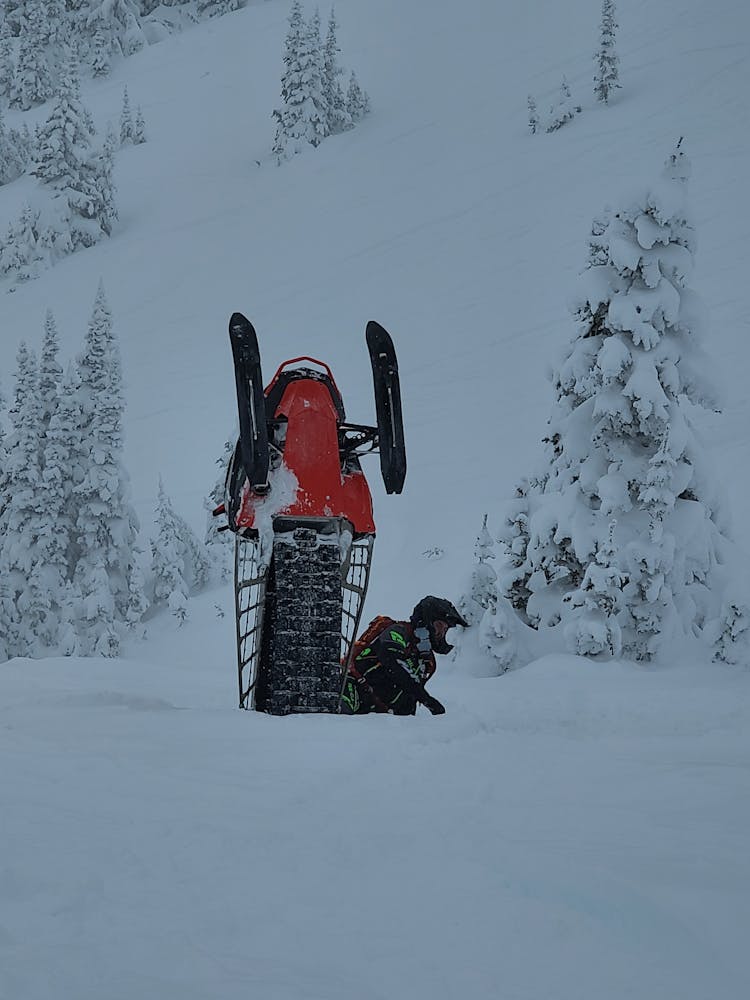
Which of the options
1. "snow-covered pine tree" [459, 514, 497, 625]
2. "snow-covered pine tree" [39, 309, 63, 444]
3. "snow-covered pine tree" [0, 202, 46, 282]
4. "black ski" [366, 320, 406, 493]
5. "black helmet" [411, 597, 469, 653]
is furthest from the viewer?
"snow-covered pine tree" [0, 202, 46, 282]

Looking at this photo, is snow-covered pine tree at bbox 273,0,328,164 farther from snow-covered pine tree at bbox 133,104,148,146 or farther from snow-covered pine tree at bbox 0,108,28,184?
snow-covered pine tree at bbox 0,108,28,184

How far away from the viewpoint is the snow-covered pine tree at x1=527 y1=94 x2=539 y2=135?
45688mm

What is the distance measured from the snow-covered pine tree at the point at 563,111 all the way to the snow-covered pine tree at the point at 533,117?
1.96 feet

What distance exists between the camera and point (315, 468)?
600 cm

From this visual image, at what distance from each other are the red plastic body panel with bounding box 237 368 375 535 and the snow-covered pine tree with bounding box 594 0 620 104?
45.3 meters

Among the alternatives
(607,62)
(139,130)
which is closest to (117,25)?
(139,130)

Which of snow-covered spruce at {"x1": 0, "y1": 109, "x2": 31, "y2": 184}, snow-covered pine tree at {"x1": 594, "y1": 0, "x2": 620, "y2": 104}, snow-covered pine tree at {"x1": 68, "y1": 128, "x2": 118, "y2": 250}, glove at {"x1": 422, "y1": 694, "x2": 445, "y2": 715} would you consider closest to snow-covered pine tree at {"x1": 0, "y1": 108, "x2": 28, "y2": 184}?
snow-covered spruce at {"x1": 0, "y1": 109, "x2": 31, "y2": 184}

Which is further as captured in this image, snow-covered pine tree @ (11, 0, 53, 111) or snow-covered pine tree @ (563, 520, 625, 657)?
snow-covered pine tree @ (11, 0, 53, 111)

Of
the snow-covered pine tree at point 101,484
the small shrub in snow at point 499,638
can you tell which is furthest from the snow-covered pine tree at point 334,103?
the small shrub in snow at point 499,638

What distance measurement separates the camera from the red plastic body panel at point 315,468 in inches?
232

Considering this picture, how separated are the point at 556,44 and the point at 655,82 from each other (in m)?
13.8

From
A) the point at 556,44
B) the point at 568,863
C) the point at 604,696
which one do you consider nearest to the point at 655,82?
the point at 556,44

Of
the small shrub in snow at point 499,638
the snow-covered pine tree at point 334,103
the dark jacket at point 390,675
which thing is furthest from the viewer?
the snow-covered pine tree at point 334,103

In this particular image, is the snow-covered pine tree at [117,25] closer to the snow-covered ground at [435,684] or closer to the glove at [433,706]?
the snow-covered ground at [435,684]
